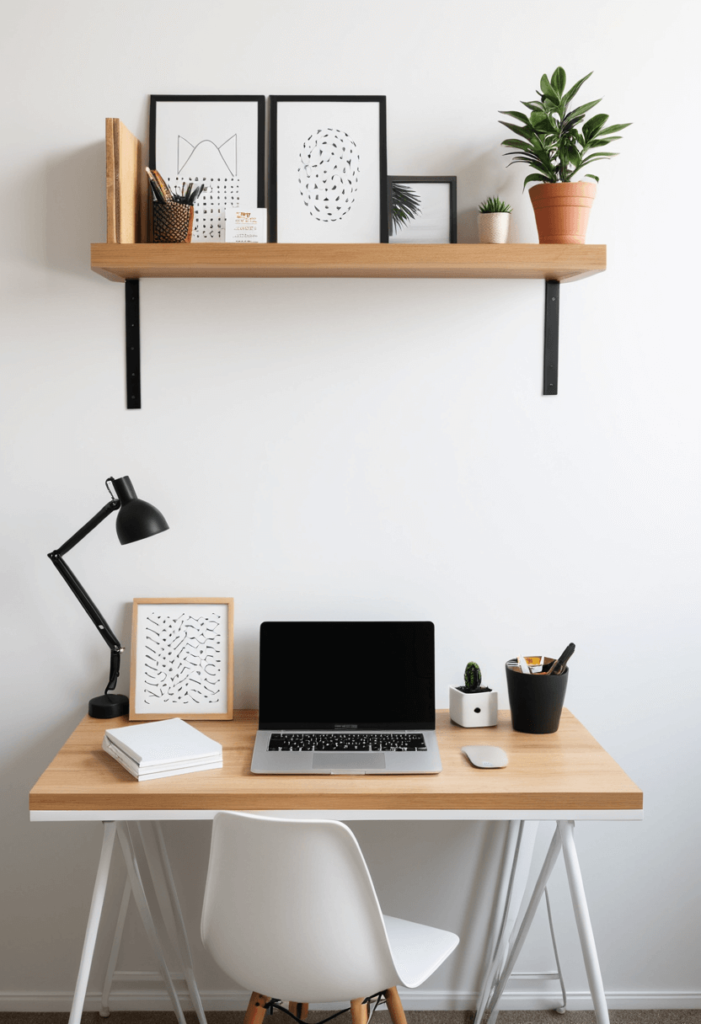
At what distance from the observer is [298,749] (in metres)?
1.85

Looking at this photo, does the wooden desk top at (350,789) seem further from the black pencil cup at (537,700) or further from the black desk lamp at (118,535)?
the black desk lamp at (118,535)

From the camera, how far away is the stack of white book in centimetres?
170

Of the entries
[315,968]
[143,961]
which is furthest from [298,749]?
[143,961]

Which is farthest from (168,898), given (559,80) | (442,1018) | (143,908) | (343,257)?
(559,80)

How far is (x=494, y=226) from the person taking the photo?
1.95 meters

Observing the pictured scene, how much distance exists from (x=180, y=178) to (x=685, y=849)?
2.10m

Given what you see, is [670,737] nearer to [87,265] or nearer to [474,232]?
[474,232]

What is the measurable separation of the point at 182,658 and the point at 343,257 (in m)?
1.01

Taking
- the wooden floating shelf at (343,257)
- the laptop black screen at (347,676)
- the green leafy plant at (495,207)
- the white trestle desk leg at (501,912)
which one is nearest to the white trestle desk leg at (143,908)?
the laptop black screen at (347,676)

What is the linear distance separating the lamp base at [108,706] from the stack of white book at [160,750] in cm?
18

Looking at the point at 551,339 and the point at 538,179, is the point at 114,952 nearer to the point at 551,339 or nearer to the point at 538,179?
the point at 551,339

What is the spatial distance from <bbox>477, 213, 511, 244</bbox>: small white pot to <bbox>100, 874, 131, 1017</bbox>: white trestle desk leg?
1.80 meters

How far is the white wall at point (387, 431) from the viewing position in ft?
6.70

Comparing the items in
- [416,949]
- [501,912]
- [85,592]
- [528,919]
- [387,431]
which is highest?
[387,431]
